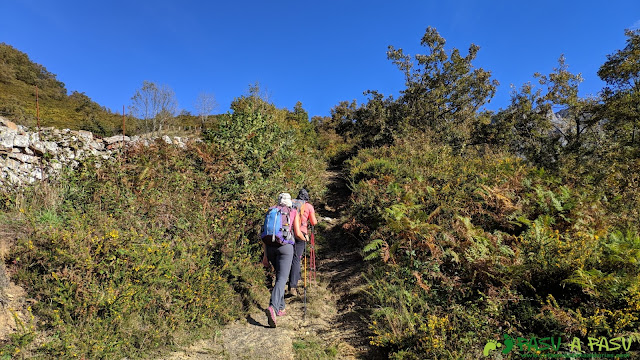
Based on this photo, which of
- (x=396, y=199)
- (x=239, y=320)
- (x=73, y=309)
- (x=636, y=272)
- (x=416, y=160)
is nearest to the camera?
(x=73, y=309)

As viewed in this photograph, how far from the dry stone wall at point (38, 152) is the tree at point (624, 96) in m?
15.6

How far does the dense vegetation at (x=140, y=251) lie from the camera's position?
3.46 m

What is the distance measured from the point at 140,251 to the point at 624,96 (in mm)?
15371

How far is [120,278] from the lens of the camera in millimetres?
3943

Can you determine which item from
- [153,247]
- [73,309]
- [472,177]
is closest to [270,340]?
[153,247]

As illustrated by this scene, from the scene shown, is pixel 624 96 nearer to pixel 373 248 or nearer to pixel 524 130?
pixel 524 130

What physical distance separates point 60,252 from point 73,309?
71 centimetres

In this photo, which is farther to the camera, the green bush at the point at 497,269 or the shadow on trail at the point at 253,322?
the shadow on trail at the point at 253,322

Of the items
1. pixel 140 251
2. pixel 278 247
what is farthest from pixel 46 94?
pixel 278 247

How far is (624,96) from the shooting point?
10.5m

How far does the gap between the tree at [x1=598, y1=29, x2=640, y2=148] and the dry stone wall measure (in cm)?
1557

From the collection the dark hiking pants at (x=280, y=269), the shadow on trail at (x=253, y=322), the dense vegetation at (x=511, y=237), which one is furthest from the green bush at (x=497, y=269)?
the shadow on trail at (x=253, y=322)

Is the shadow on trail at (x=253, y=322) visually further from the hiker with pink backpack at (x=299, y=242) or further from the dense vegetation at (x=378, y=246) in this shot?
the hiker with pink backpack at (x=299, y=242)

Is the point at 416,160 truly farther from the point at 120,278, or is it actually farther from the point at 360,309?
the point at 120,278
